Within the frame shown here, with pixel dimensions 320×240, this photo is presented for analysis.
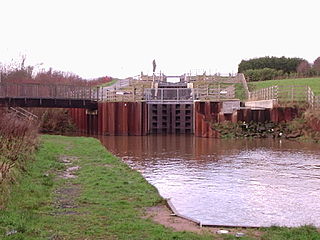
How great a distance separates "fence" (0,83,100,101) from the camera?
125 ft

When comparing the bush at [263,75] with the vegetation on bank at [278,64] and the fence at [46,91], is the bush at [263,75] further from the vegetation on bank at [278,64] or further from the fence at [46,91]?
the fence at [46,91]

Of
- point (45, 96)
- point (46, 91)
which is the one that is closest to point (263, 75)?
point (46, 91)

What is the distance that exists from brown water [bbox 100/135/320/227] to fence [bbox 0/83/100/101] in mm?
16283

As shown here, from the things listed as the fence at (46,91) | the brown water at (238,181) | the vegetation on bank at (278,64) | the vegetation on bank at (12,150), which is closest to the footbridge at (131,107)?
the fence at (46,91)

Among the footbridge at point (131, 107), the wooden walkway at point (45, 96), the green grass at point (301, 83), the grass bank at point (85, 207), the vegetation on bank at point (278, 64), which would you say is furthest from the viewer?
the vegetation on bank at point (278, 64)

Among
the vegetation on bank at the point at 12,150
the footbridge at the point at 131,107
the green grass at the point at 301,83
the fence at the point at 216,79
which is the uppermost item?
the fence at the point at 216,79

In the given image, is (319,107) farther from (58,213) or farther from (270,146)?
(58,213)

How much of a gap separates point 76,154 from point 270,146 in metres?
11.5

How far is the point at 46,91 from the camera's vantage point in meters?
39.5

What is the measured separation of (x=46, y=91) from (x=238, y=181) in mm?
28224

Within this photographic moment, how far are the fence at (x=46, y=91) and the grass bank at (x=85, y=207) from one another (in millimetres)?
23159

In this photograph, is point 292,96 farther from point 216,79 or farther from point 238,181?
point 238,181

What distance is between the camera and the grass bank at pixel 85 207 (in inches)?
305

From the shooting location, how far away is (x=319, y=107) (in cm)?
3238
